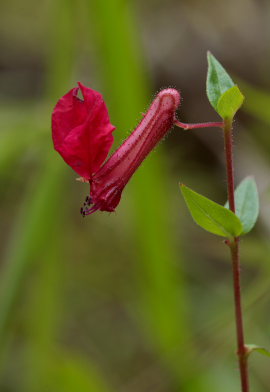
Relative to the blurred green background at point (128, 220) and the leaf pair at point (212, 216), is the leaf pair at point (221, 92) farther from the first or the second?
the blurred green background at point (128, 220)

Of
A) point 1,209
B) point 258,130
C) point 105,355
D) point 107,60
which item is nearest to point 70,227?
point 1,209

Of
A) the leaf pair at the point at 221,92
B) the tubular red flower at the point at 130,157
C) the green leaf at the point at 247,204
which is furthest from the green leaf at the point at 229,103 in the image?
the green leaf at the point at 247,204

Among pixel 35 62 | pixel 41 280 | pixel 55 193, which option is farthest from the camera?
pixel 35 62

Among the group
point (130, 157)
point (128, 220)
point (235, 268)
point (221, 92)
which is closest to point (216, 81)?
point (221, 92)

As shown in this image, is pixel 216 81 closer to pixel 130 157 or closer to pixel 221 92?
pixel 221 92

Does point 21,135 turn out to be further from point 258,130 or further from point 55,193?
point 258,130

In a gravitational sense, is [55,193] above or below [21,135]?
below

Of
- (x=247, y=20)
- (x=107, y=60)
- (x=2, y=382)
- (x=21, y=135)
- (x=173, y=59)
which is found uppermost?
(x=247, y=20)

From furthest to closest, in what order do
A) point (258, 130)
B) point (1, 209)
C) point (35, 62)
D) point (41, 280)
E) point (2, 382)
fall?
point (35, 62), point (1, 209), point (258, 130), point (2, 382), point (41, 280)
